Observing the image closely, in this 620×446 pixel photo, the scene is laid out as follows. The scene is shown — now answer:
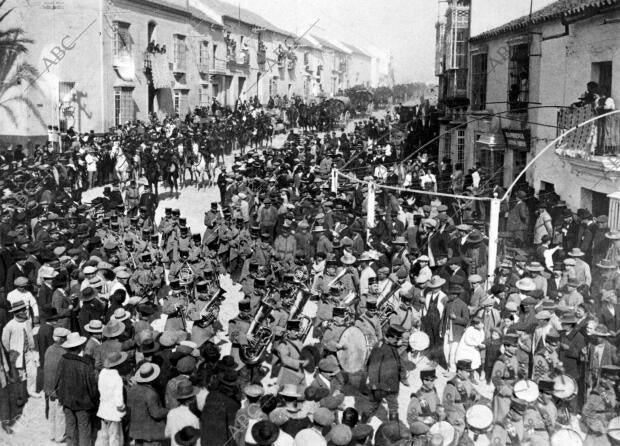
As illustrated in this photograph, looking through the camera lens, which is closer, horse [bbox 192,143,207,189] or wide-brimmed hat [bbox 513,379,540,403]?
wide-brimmed hat [bbox 513,379,540,403]

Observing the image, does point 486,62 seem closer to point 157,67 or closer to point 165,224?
point 165,224

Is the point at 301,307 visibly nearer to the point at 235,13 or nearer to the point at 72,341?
the point at 72,341

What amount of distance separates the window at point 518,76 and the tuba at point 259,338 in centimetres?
1316

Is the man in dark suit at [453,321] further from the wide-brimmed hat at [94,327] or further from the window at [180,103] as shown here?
the window at [180,103]

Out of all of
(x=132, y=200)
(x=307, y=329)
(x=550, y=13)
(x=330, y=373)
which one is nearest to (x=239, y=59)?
(x=550, y=13)

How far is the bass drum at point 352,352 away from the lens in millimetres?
9141

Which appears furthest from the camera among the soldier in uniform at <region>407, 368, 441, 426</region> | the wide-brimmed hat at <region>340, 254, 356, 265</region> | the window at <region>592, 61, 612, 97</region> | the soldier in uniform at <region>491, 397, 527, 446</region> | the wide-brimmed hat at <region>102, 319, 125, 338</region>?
the window at <region>592, 61, 612, 97</region>

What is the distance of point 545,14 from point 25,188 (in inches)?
587

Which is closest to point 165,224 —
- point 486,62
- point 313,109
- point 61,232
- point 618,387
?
point 61,232

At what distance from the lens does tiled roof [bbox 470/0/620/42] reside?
618 inches

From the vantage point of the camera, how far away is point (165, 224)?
1502 centimetres

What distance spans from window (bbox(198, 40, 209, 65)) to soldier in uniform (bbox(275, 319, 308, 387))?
3280 cm

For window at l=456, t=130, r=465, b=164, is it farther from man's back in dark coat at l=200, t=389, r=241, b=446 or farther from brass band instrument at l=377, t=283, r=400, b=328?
man's back in dark coat at l=200, t=389, r=241, b=446

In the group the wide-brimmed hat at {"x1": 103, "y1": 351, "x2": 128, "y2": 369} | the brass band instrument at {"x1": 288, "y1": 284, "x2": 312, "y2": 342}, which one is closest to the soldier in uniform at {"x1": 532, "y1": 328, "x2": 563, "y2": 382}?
the brass band instrument at {"x1": 288, "y1": 284, "x2": 312, "y2": 342}
